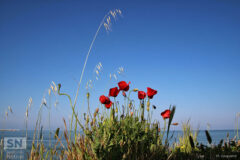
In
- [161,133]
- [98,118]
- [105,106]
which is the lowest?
[161,133]

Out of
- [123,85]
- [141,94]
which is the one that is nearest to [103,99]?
[123,85]

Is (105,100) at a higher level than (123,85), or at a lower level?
lower

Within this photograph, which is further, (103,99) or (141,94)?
(141,94)

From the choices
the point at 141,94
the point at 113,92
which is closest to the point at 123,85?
the point at 113,92

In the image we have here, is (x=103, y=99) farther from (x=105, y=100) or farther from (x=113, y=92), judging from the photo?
(x=113, y=92)

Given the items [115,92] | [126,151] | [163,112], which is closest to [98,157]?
[126,151]

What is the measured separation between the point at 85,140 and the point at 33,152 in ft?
2.17

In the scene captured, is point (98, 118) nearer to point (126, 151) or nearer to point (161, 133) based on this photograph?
point (126, 151)

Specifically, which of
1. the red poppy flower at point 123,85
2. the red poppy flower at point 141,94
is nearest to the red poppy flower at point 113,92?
the red poppy flower at point 123,85

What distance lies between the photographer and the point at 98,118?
2.54m

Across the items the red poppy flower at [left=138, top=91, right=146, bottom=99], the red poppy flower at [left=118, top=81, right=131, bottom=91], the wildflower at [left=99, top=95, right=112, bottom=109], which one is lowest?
the wildflower at [left=99, top=95, right=112, bottom=109]

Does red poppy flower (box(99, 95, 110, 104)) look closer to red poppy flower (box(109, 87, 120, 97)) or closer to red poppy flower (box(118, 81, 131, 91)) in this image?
red poppy flower (box(109, 87, 120, 97))

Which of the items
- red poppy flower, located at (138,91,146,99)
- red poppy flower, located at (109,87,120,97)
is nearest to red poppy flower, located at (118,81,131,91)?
red poppy flower, located at (109,87,120,97)

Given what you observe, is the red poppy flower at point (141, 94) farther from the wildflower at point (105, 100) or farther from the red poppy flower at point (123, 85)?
the wildflower at point (105, 100)
